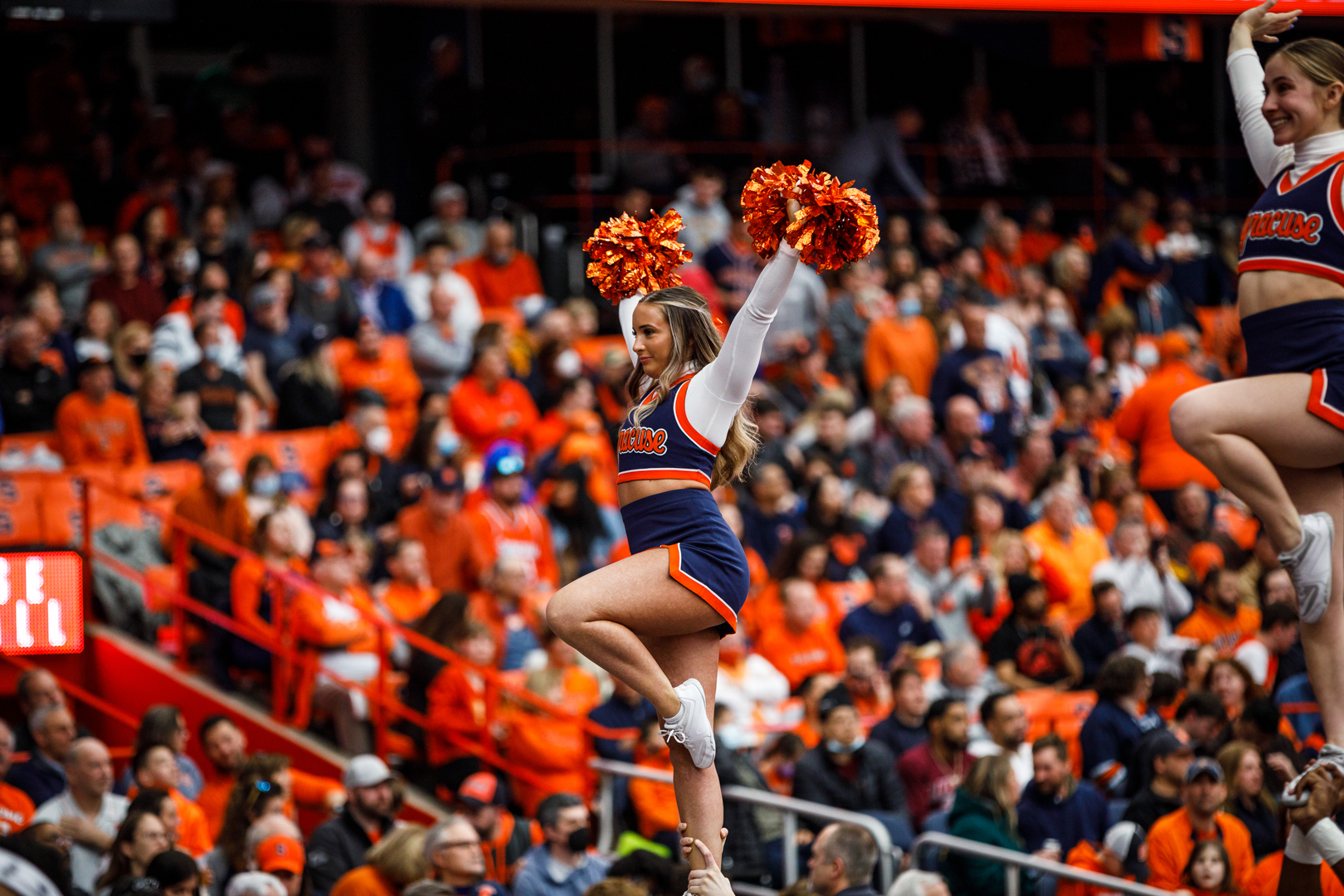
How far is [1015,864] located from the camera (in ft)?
24.5

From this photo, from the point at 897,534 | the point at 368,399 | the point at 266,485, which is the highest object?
the point at 368,399

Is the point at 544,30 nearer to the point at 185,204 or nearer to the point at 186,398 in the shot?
the point at 185,204

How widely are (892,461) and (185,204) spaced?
18.8 feet

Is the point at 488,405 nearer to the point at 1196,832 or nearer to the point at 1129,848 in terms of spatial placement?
the point at 1129,848

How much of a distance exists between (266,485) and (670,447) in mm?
5866

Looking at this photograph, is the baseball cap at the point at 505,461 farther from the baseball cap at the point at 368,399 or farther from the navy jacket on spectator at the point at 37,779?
the navy jacket on spectator at the point at 37,779

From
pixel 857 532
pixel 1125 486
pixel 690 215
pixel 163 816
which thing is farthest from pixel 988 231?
pixel 163 816

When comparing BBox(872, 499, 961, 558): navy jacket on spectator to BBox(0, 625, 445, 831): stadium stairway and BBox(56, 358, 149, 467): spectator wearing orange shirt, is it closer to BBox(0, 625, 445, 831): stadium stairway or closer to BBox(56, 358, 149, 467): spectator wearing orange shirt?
BBox(0, 625, 445, 831): stadium stairway

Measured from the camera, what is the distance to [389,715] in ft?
31.6

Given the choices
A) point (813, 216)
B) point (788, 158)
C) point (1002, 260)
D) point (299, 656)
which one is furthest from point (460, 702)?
point (788, 158)

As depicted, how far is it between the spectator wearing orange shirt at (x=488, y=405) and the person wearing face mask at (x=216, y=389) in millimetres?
1306

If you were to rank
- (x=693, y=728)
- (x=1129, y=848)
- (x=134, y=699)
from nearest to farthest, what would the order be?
(x=693, y=728)
(x=1129, y=848)
(x=134, y=699)

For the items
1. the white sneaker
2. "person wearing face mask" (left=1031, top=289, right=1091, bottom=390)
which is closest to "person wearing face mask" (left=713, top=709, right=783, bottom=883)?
the white sneaker

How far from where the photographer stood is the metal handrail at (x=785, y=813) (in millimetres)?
7688
